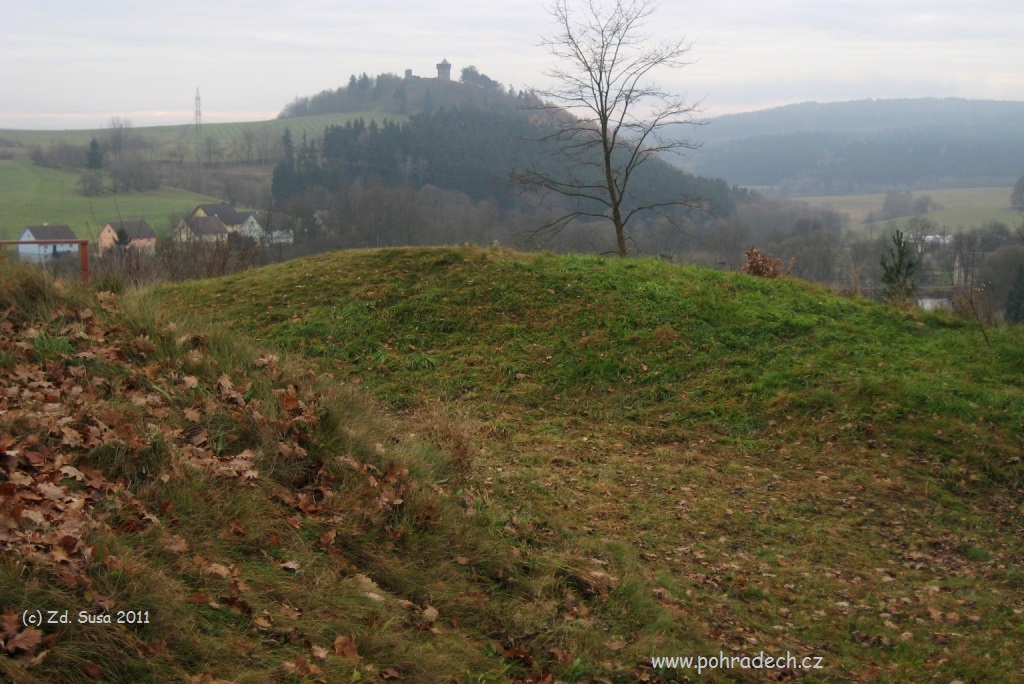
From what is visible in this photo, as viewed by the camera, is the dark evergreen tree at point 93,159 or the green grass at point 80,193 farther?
the dark evergreen tree at point 93,159

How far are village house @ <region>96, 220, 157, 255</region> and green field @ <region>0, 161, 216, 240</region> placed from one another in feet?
20.0

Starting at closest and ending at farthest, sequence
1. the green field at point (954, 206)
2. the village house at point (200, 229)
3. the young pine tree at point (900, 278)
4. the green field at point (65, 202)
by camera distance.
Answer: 1. the young pine tree at point (900, 278)
2. the village house at point (200, 229)
3. the green field at point (65, 202)
4. the green field at point (954, 206)

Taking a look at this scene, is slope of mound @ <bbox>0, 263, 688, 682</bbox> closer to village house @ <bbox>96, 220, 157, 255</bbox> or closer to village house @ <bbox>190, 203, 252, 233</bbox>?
village house @ <bbox>96, 220, 157, 255</bbox>

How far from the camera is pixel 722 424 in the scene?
850 centimetres

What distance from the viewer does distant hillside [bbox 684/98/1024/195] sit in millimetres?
76438

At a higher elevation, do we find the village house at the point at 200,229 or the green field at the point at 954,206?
the green field at the point at 954,206

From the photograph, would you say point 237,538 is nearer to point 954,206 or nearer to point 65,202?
point 65,202

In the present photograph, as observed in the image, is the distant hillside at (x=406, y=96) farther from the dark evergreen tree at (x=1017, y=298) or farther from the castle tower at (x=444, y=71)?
the dark evergreen tree at (x=1017, y=298)

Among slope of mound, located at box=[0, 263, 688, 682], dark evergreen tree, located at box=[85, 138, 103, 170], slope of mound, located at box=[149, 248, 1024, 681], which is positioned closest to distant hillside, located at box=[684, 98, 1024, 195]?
dark evergreen tree, located at box=[85, 138, 103, 170]

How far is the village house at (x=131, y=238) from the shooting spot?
74.2 feet

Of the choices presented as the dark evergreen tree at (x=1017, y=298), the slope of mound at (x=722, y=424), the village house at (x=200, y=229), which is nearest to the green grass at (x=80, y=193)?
the village house at (x=200, y=229)

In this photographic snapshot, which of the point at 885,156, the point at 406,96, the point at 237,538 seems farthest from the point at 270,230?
the point at 885,156

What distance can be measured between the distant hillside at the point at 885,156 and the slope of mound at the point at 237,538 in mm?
62938

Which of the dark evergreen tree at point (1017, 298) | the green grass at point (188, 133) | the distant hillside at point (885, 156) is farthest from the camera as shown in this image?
the green grass at point (188, 133)
